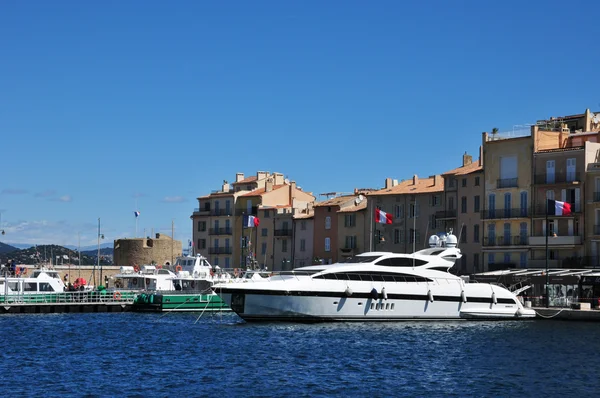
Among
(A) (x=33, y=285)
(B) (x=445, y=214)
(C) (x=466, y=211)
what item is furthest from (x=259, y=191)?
(A) (x=33, y=285)

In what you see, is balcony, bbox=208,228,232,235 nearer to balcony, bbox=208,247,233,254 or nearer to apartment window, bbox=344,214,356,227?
balcony, bbox=208,247,233,254

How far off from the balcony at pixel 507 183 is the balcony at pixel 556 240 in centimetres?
510

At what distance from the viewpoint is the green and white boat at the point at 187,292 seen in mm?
81938

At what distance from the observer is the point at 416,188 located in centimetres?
9975

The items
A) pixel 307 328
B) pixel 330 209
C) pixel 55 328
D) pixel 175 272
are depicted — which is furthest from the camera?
pixel 330 209

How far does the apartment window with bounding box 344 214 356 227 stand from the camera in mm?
104438

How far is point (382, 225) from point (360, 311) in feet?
124

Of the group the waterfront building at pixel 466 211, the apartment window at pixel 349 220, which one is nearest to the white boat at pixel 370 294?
the waterfront building at pixel 466 211

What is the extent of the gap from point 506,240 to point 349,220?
22.1 metres

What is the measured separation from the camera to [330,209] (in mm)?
107250

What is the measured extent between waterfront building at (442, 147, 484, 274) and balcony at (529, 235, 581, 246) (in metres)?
6.47

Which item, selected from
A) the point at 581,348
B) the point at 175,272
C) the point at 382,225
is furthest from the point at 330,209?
the point at 581,348

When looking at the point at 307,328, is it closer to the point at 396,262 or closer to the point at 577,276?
the point at 396,262

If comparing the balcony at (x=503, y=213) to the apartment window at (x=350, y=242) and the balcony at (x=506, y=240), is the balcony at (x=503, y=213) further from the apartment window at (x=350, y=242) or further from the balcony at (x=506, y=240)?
the apartment window at (x=350, y=242)
